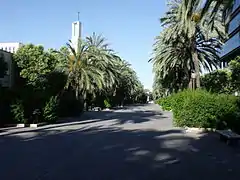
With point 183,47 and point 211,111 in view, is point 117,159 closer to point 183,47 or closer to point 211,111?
point 211,111

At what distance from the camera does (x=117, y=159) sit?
32.6 feet

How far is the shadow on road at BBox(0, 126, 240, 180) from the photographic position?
7947 millimetres

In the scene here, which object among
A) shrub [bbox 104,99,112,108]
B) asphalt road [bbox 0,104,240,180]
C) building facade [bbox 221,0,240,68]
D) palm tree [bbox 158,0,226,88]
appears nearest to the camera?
asphalt road [bbox 0,104,240,180]

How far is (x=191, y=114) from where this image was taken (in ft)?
60.3

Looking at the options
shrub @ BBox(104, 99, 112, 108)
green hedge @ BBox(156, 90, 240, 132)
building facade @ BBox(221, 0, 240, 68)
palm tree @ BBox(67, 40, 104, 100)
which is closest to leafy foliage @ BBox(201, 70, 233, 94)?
building facade @ BBox(221, 0, 240, 68)

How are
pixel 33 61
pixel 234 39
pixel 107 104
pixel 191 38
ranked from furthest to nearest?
1. pixel 107 104
2. pixel 234 39
3. pixel 33 61
4. pixel 191 38

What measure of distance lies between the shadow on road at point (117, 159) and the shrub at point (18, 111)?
676 cm

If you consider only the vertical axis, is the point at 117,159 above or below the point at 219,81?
below

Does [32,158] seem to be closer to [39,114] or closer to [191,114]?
[191,114]

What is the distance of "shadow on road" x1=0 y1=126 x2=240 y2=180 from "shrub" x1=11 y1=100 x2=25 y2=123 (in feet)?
22.2

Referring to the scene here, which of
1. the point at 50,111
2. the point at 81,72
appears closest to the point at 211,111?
the point at 50,111

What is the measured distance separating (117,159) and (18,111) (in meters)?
12.7

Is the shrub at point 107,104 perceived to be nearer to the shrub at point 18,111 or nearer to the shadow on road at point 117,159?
the shrub at point 18,111

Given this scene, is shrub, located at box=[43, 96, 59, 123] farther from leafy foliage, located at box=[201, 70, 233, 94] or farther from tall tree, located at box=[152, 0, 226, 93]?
leafy foliage, located at box=[201, 70, 233, 94]
